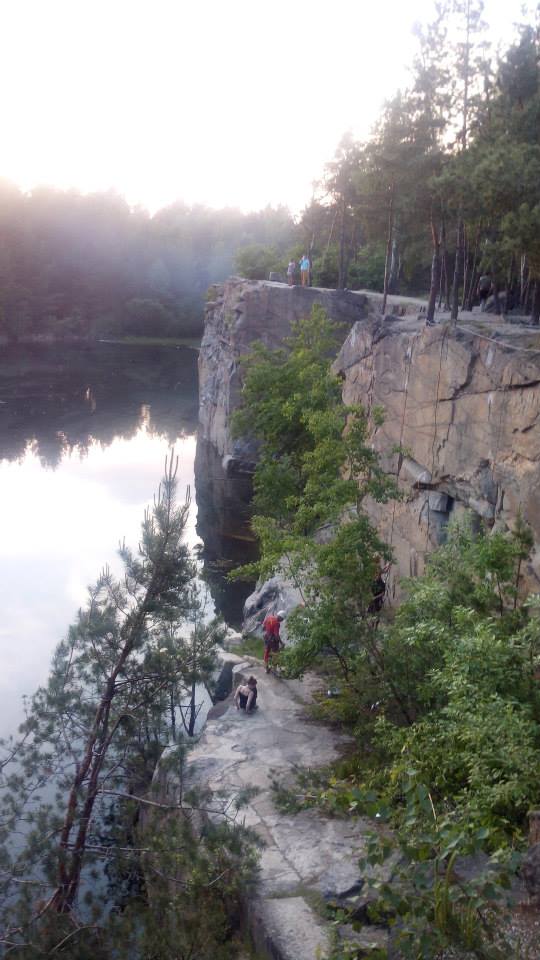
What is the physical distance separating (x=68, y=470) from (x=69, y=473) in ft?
1.39

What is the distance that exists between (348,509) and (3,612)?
14.5 m

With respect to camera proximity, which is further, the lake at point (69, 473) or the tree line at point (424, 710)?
the lake at point (69, 473)

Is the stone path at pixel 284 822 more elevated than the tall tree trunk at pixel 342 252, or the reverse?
the tall tree trunk at pixel 342 252

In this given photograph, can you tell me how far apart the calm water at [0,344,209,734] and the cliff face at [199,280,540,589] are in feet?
18.5

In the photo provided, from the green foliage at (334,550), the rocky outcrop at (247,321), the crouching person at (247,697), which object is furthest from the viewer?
the rocky outcrop at (247,321)

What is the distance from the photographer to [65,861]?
889 cm

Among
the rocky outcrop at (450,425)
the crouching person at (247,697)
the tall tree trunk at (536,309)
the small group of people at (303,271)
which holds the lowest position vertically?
the crouching person at (247,697)

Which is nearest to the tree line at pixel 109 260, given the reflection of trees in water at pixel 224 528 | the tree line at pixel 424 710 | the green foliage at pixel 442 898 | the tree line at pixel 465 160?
the reflection of trees in water at pixel 224 528

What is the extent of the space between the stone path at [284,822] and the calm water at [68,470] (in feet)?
11.4

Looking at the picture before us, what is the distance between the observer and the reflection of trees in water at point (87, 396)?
155 feet

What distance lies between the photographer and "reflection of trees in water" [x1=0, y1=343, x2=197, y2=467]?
47.4m

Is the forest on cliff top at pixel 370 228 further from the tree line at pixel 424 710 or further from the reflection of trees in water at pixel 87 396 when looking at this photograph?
the reflection of trees in water at pixel 87 396

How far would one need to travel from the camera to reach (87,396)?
5844 centimetres

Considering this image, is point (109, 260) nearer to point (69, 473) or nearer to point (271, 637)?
point (69, 473)
